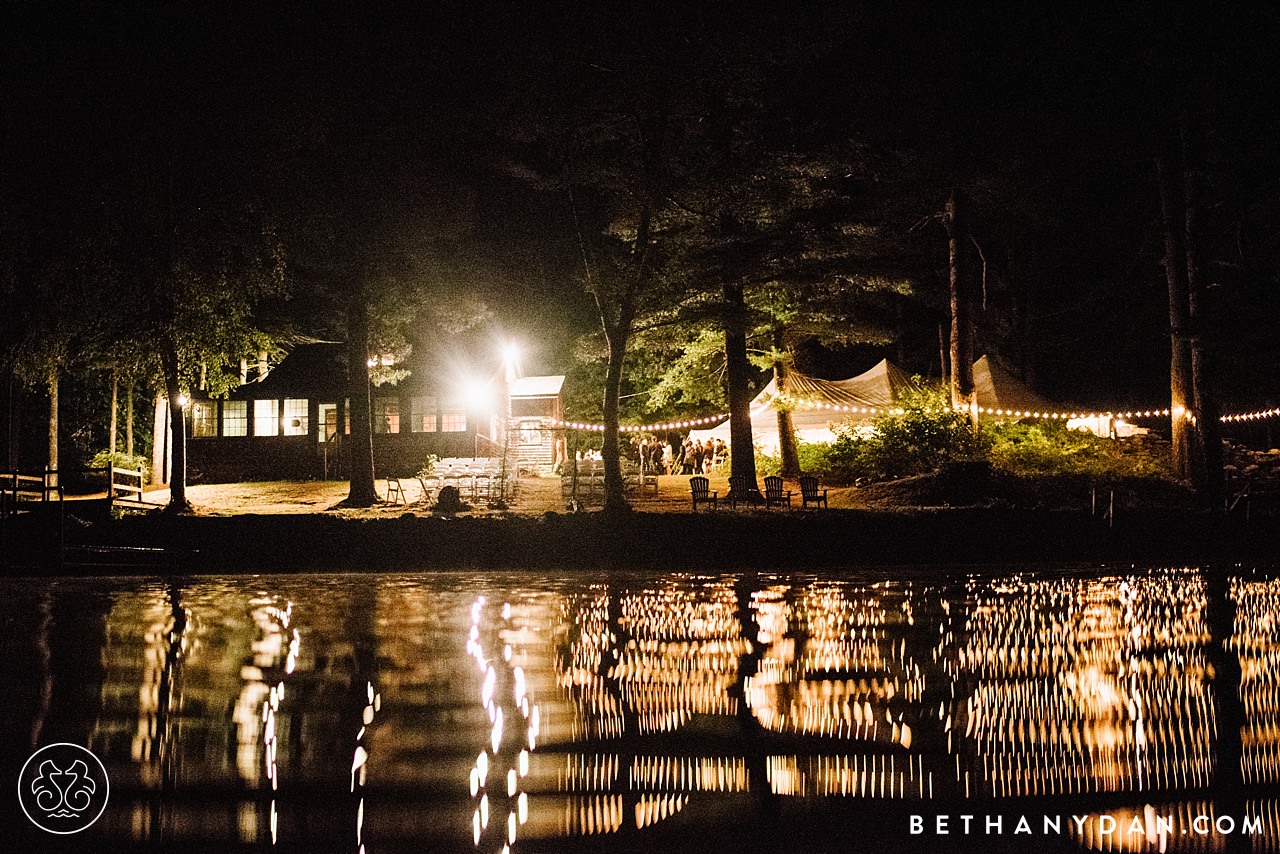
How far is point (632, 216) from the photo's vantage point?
70.6 feet

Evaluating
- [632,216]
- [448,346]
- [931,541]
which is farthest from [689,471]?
[931,541]

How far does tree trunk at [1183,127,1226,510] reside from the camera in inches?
840

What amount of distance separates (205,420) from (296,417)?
3662 millimetres

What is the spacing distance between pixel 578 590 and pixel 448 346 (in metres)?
24.8

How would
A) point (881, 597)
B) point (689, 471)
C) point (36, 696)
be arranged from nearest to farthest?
point (36, 696), point (881, 597), point (689, 471)

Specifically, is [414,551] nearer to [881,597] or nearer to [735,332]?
[881,597]

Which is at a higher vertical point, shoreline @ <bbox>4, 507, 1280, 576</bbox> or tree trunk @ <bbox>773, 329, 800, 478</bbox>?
tree trunk @ <bbox>773, 329, 800, 478</bbox>

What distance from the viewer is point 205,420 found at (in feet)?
120

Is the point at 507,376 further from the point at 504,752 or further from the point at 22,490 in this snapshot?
the point at 504,752

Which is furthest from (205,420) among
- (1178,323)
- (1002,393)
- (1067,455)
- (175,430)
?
(1178,323)

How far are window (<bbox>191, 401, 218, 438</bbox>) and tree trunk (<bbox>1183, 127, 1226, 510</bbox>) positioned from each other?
33.7 meters

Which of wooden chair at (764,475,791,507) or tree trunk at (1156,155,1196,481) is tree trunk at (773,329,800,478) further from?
tree trunk at (1156,155,1196,481)

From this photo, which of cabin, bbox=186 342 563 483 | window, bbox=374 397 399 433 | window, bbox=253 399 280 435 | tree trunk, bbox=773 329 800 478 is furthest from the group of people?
window, bbox=253 399 280 435

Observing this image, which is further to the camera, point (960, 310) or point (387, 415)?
point (387, 415)
